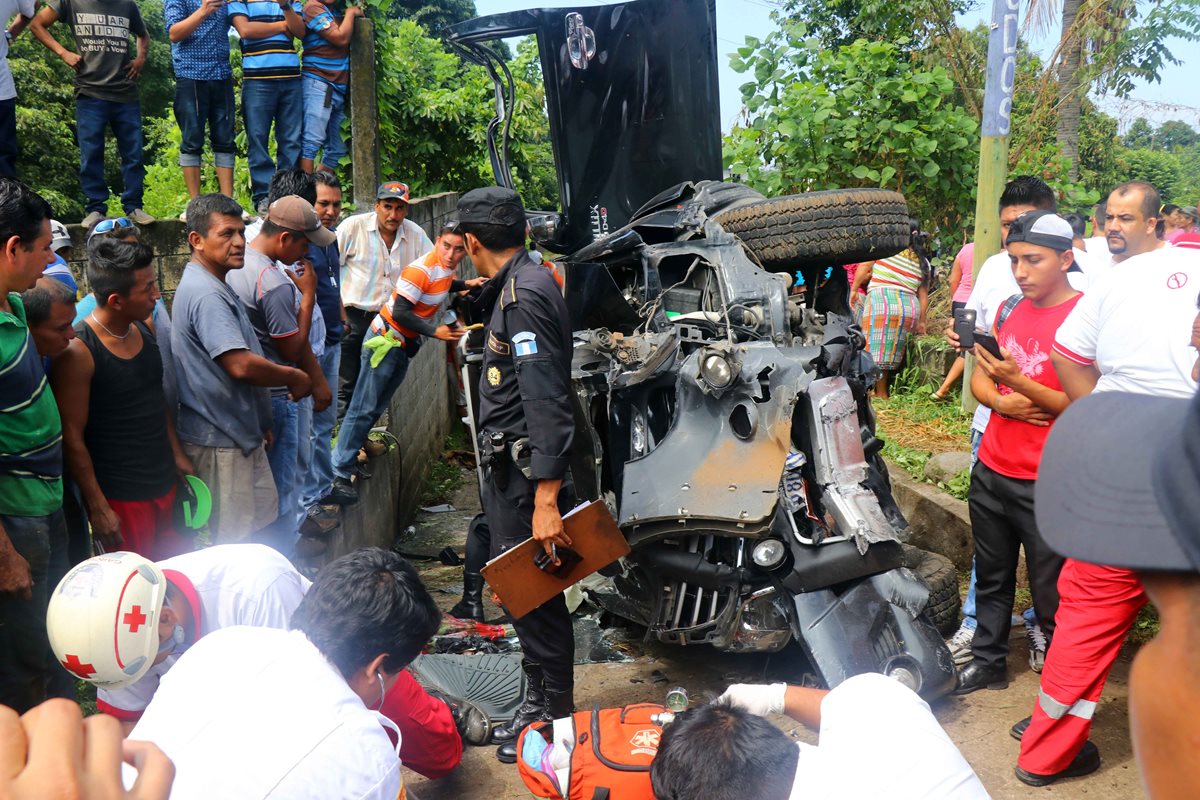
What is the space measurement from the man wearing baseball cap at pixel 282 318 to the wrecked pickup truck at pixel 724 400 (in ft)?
2.50

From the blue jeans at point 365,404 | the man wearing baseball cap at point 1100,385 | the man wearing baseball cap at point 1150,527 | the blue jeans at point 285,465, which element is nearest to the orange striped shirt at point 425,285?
the blue jeans at point 365,404

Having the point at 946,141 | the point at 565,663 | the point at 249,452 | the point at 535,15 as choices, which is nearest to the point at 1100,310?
the point at 565,663

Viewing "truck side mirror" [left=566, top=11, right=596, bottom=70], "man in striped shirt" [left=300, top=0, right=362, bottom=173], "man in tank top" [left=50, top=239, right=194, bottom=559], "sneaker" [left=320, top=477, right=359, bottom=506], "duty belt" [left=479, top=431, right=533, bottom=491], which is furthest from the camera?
"man in striped shirt" [left=300, top=0, right=362, bottom=173]

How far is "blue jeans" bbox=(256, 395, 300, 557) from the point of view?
430cm

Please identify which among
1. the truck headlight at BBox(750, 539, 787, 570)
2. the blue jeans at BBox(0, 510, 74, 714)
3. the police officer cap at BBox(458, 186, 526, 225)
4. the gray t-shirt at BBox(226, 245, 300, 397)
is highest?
the police officer cap at BBox(458, 186, 526, 225)

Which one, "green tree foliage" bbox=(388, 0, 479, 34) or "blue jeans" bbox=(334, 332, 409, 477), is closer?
"blue jeans" bbox=(334, 332, 409, 477)

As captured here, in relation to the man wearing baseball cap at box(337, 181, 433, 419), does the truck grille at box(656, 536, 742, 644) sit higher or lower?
lower

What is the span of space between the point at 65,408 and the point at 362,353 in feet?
7.87

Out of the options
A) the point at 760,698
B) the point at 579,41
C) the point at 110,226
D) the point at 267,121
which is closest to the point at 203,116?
the point at 267,121

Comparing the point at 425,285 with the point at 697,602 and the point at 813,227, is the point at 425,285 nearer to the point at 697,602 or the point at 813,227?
the point at 813,227

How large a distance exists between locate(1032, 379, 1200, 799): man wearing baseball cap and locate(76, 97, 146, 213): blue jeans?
18.6ft

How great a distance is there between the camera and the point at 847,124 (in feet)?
25.5

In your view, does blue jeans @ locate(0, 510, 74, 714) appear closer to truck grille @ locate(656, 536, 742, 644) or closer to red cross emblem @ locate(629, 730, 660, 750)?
red cross emblem @ locate(629, 730, 660, 750)

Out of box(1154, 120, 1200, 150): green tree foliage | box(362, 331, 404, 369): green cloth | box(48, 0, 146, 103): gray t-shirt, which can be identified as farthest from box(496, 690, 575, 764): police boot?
box(1154, 120, 1200, 150): green tree foliage
